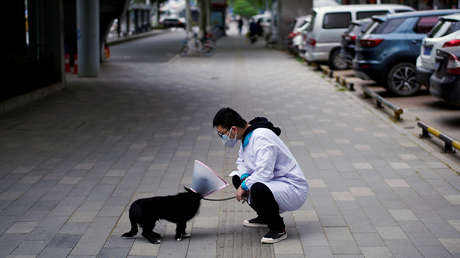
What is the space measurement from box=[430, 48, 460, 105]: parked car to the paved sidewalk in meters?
0.94

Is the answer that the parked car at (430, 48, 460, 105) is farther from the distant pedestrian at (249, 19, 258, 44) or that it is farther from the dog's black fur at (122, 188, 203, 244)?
the distant pedestrian at (249, 19, 258, 44)

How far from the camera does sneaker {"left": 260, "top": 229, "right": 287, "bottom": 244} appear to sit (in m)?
5.25

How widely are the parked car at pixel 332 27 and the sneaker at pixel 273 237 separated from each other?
1620 cm

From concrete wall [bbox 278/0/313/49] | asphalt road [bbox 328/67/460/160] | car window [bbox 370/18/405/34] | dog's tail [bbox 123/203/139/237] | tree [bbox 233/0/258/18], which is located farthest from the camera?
tree [bbox 233/0/258/18]

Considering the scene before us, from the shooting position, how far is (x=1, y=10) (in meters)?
13.5

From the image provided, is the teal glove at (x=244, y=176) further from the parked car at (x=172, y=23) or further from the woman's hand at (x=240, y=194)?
the parked car at (x=172, y=23)

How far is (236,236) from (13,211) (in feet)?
7.10

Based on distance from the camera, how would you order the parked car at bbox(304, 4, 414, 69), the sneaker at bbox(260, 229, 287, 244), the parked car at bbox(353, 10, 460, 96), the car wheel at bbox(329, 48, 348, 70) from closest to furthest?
1. the sneaker at bbox(260, 229, 287, 244)
2. the parked car at bbox(353, 10, 460, 96)
3. the parked car at bbox(304, 4, 414, 69)
4. the car wheel at bbox(329, 48, 348, 70)

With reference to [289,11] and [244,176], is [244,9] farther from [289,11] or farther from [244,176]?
[244,176]

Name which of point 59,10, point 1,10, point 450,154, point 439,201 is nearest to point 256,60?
point 59,10

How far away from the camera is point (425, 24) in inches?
569

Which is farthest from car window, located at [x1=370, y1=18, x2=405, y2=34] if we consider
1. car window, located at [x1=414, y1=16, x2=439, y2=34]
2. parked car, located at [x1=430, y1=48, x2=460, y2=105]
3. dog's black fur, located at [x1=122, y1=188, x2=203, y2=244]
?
dog's black fur, located at [x1=122, y1=188, x2=203, y2=244]

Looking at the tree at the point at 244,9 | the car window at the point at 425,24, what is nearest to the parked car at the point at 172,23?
the tree at the point at 244,9

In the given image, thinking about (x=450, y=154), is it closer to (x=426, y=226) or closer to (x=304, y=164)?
(x=304, y=164)
